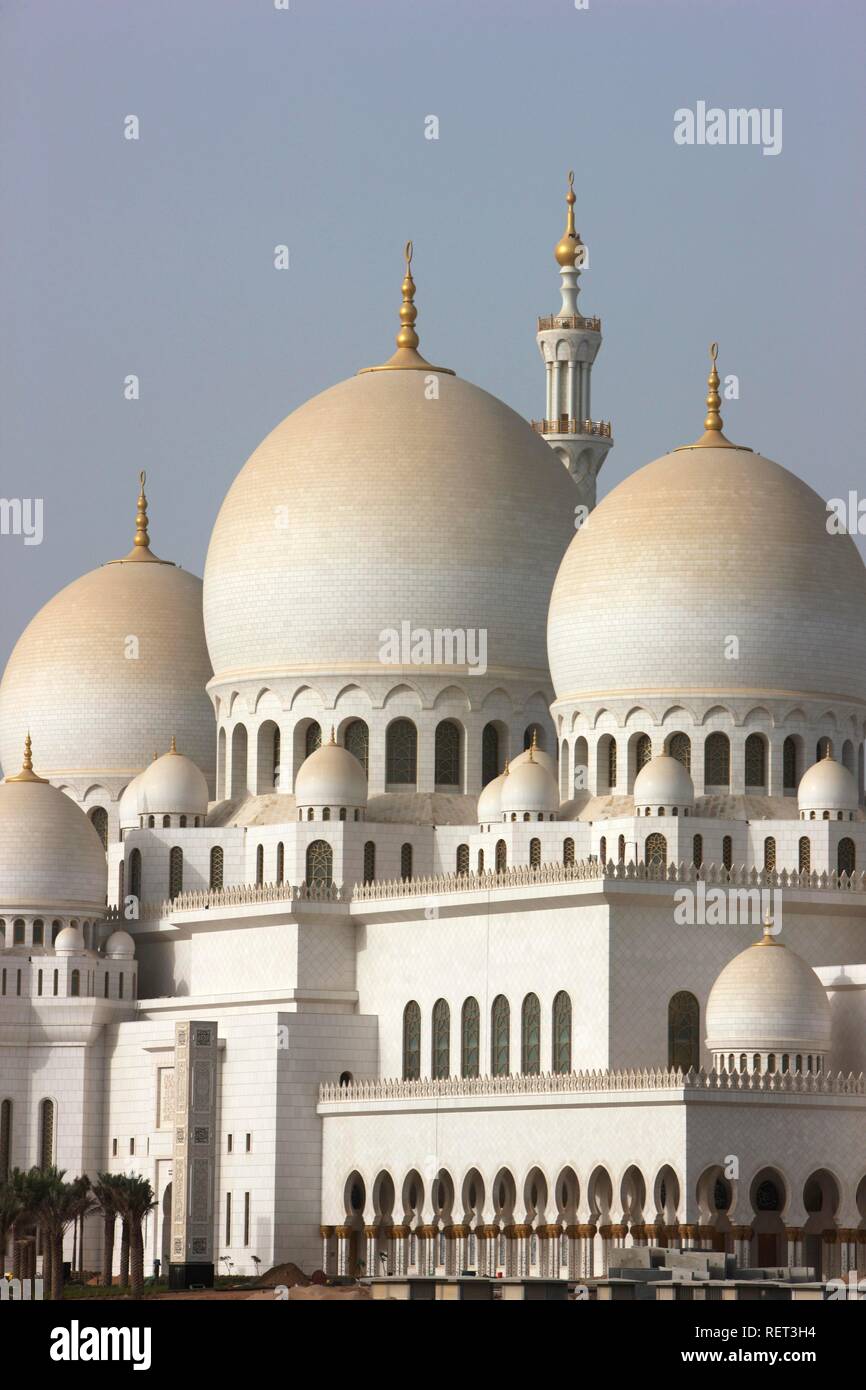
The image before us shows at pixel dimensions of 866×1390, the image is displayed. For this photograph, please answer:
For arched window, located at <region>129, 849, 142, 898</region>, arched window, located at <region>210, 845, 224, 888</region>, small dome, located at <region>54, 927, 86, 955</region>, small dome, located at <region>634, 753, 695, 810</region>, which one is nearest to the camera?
small dome, located at <region>634, 753, 695, 810</region>

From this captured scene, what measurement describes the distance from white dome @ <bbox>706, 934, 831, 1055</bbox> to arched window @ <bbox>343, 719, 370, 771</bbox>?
15429mm

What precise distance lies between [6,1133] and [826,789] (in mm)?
20886

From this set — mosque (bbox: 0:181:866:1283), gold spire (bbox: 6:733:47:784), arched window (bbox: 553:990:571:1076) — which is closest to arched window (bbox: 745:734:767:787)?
mosque (bbox: 0:181:866:1283)

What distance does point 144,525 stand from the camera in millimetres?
100750

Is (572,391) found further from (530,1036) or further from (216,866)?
(530,1036)

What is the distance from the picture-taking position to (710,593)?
8269 centimetres

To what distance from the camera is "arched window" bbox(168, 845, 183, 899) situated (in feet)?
289

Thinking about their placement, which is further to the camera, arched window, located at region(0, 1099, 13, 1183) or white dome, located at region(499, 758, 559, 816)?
arched window, located at region(0, 1099, 13, 1183)

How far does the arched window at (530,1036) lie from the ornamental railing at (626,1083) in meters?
1.20

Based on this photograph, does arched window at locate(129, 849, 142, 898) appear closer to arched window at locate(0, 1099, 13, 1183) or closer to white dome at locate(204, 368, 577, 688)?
white dome at locate(204, 368, 577, 688)

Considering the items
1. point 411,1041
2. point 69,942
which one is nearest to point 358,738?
point 69,942

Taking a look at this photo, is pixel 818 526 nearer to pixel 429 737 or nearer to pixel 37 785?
pixel 429 737

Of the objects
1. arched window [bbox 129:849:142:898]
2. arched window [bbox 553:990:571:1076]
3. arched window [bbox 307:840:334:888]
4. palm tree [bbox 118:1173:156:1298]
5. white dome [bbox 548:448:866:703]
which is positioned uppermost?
white dome [bbox 548:448:866:703]
